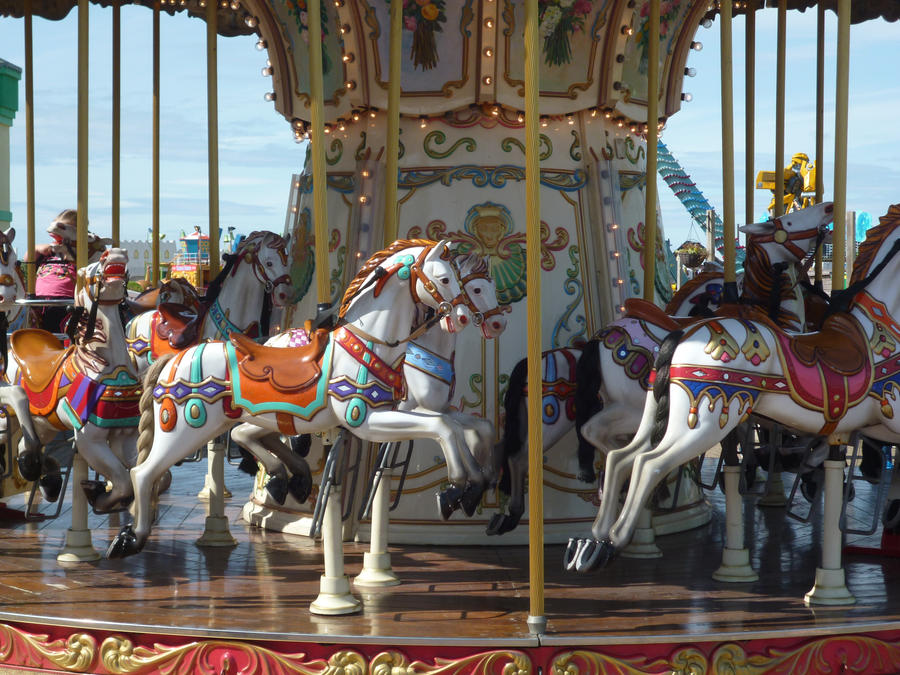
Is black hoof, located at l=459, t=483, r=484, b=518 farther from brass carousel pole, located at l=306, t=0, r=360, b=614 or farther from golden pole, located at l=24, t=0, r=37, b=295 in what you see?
golden pole, located at l=24, t=0, r=37, b=295

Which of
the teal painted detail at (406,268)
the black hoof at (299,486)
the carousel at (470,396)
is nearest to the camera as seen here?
the carousel at (470,396)

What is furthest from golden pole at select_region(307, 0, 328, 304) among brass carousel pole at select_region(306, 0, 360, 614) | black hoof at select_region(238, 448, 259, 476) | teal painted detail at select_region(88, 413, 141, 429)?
black hoof at select_region(238, 448, 259, 476)

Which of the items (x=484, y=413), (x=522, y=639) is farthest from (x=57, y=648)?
(x=484, y=413)

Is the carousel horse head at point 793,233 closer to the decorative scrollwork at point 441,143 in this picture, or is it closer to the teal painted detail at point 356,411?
the decorative scrollwork at point 441,143

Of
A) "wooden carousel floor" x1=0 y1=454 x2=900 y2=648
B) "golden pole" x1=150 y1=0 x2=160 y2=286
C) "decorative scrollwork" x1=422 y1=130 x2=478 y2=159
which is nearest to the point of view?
"wooden carousel floor" x1=0 y1=454 x2=900 y2=648

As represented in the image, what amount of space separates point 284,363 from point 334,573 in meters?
1.11

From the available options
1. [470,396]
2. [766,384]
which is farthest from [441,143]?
[766,384]

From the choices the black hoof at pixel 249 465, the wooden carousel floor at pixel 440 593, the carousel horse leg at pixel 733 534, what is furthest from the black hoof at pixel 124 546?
the carousel horse leg at pixel 733 534

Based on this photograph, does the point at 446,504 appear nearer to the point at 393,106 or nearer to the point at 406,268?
the point at 406,268

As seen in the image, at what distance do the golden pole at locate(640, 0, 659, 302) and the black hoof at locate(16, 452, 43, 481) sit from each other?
3.94 meters

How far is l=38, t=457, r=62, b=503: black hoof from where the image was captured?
7.54m

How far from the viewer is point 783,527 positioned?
809cm

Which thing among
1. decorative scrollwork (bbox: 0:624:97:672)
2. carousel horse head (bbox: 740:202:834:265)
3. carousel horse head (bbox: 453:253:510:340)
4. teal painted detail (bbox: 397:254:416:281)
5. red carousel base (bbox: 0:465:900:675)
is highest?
carousel horse head (bbox: 740:202:834:265)

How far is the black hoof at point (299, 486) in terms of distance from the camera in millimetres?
6820
